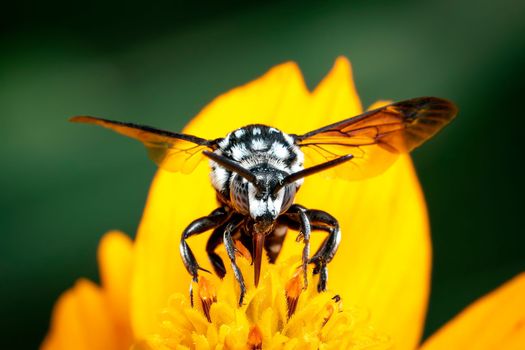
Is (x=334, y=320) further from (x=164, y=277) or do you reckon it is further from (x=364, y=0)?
(x=364, y=0)

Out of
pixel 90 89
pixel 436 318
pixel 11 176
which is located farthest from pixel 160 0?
pixel 436 318

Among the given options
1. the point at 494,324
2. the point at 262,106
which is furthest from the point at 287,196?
the point at 262,106

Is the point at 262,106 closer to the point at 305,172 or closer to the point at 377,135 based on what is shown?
the point at 377,135

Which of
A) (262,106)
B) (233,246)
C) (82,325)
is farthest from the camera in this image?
(262,106)

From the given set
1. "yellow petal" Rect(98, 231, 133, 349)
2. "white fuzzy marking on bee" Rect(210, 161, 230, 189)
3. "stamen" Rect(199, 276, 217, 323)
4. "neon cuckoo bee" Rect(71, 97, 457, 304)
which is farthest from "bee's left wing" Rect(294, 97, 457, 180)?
"yellow petal" Rect(98, 231, 133, 349)

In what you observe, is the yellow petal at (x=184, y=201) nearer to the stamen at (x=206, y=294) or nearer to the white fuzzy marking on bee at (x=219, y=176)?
the stamen at (x=206, y=294)

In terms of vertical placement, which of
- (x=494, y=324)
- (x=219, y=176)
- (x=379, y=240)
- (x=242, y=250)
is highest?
(x=219, y=176)
